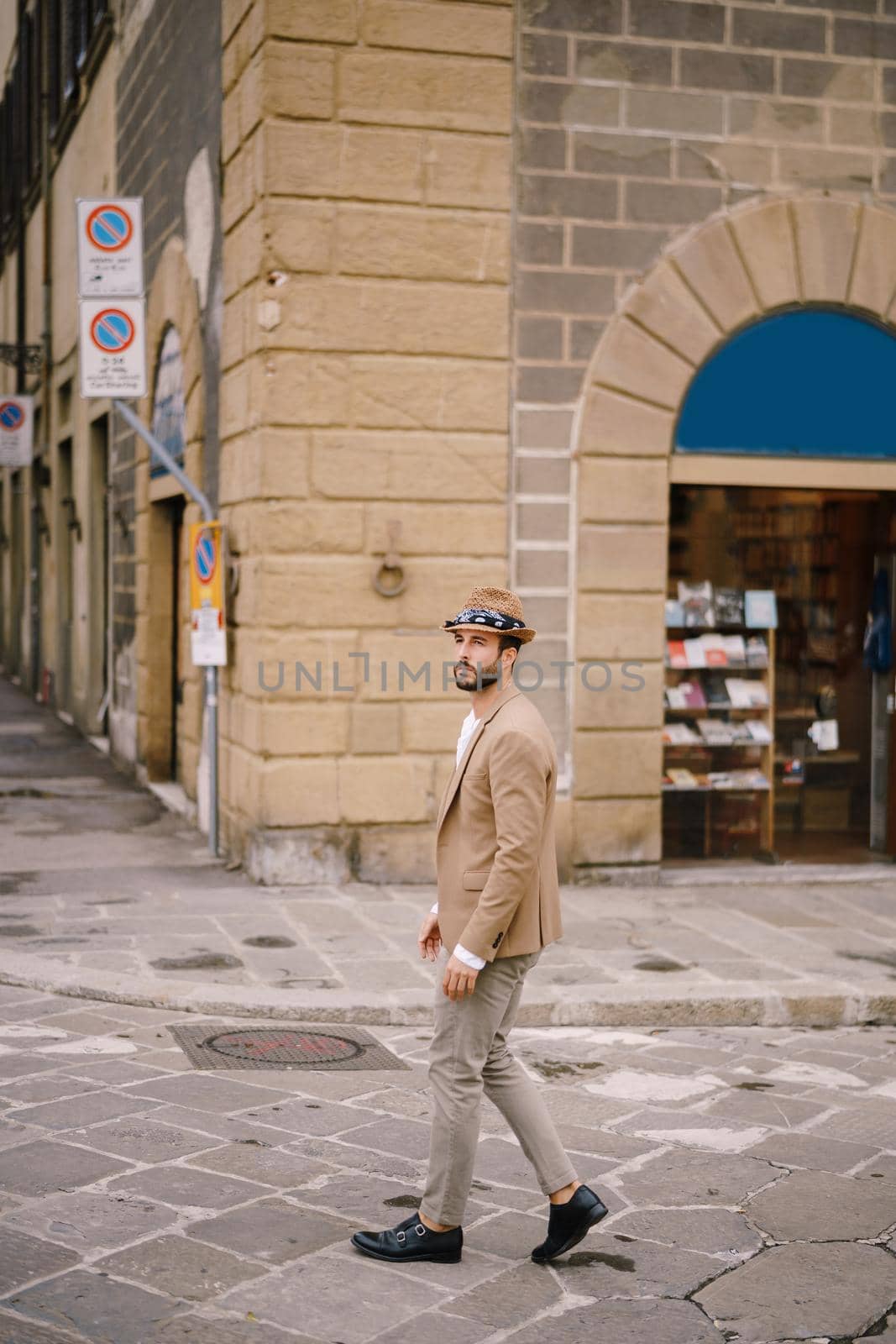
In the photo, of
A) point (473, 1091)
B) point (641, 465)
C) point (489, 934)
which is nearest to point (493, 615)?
point (489, 934)

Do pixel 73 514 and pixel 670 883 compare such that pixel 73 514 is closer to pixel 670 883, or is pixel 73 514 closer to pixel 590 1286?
pixel 670 883

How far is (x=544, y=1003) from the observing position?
7266 millimetres

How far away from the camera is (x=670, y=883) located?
10414mm

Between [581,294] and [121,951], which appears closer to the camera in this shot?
[121,951]

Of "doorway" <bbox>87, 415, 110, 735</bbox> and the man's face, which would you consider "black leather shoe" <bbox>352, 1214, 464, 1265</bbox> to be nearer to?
the man's face

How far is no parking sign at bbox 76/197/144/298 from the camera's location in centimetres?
1064

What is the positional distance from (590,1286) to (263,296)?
6.71m

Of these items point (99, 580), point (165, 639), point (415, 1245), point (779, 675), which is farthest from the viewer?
point (99, 580)

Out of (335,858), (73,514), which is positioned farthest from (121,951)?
(73,514)

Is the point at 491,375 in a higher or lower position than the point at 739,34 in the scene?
lower

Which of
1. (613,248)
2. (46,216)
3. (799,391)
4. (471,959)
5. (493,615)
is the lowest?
(471,959)

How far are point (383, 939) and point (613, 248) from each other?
4.52 metres

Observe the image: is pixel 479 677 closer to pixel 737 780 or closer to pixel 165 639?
pixel 737 780

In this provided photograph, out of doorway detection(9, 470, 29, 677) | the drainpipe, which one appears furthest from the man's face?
doorway detection(9, 470, 29, 677)
